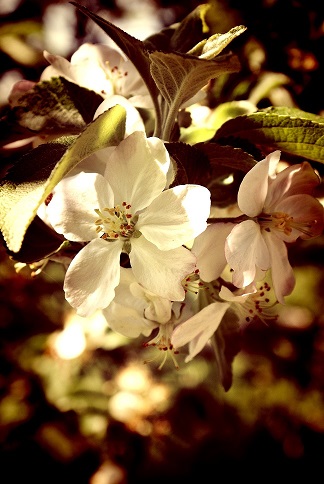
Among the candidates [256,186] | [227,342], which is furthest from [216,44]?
[227,342]

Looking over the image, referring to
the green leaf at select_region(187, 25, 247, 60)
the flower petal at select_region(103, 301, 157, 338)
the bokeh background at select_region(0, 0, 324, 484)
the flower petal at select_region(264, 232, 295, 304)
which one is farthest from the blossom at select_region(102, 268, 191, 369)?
the bokeh background at select_region(0, 0, 324, 484)

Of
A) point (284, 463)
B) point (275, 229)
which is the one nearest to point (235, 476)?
point (284, 463)

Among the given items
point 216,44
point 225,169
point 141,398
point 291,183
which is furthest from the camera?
point 141,398

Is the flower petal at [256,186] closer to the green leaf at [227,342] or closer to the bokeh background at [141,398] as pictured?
the green leaf at [227,342]

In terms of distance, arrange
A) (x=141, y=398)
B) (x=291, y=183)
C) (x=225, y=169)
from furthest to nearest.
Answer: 1. (x=141, y=398)
2. (x=225, y=169)
3. (x=291, y=183)

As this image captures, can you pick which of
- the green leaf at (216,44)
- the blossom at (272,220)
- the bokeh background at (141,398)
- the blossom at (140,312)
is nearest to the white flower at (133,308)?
the blossom at (140,312)

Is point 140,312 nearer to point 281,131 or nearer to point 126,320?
point 126,320

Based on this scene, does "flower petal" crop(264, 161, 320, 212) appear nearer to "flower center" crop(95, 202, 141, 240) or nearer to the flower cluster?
the flower cluster

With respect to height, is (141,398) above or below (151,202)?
below

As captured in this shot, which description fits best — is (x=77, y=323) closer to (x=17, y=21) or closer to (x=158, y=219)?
(x=17, y=21)
